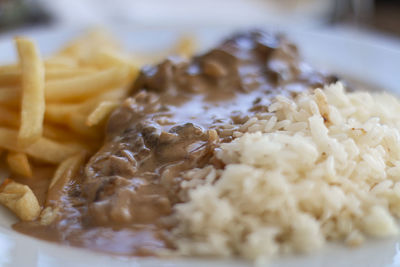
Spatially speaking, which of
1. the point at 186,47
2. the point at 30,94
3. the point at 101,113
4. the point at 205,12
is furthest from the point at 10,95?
the point at 205,12

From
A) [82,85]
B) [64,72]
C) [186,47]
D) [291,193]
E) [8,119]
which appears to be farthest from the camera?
[186,47]

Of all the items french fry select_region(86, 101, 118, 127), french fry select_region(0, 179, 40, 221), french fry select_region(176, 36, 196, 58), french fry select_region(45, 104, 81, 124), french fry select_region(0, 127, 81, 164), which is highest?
french fry select_region(176, 36, 196, 58)

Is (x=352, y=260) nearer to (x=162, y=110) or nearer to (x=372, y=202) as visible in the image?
(x=372, y=202)

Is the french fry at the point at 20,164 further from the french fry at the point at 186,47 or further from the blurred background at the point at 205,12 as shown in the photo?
the blurred background at the point at 205,12

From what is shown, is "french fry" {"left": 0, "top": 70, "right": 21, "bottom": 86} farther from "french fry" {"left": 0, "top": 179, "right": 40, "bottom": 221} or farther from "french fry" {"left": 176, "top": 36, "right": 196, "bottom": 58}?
"french fry" {"left": 176, "top": 36, "right": 196, "bottom": 58}

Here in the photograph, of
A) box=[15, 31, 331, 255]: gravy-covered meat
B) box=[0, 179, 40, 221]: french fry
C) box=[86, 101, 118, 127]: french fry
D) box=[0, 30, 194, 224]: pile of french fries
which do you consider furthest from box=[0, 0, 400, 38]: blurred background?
box=[0, 179, 40, 221]: french fry

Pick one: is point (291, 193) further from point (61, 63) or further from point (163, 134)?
point (61, 63)

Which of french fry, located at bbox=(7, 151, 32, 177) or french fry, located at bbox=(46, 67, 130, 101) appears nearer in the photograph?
french fry, located at bbox=(7, 151, 32, 177)

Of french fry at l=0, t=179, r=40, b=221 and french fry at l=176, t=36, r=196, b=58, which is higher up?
french fry at l=176, t=36, r=196, b=58

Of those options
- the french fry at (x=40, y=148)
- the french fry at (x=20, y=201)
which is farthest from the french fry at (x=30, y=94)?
the french fry at (x=20, y=201)
